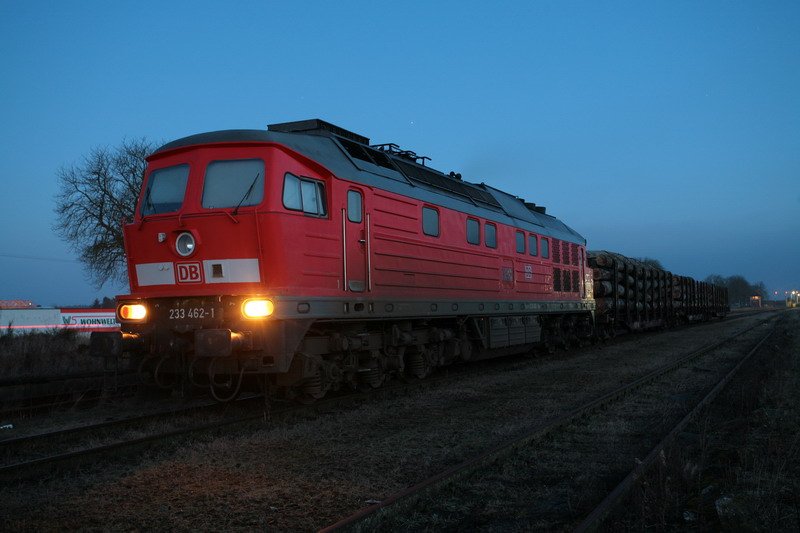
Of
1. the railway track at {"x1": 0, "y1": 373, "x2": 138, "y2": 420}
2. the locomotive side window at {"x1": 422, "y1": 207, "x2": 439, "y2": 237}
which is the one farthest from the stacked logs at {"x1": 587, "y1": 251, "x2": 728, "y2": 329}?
the railway track at {"x1": 0, "y1": 373, "x2": 138, "y2": 420}

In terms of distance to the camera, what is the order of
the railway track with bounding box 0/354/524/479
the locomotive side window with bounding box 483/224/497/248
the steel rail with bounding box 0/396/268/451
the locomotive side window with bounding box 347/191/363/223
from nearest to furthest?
1. the railway track with bounding box 0/354/524/479
2. the steel rail with bounding box 0/396/268/451
3. the locomotive side window with bounding box 347/191/363/223
4. the locomotive side window with bounding box 483/224/497/248

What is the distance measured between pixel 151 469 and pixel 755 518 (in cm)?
534

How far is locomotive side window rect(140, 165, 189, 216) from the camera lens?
8.86 m

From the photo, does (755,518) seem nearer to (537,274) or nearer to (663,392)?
(663,392)

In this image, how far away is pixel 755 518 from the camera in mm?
4379

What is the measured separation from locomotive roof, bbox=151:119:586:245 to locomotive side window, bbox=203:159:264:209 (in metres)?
0.36

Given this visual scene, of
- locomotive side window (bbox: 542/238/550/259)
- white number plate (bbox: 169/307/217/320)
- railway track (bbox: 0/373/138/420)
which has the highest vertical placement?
locomotive side window (bbox: 542/238/550/259)

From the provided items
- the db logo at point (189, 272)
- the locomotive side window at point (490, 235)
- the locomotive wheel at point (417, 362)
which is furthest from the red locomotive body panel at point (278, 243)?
the locomotive side window at point (490, 235)

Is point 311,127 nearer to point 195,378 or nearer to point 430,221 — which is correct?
point 430,221

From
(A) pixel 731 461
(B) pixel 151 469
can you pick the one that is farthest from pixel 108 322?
(A) pixel 731 461

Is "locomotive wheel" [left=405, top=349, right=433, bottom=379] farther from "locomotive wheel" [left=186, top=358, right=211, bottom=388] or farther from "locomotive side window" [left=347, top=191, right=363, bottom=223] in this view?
"locomotive wheel" [left=186, top=358, right=211, bottom=388]

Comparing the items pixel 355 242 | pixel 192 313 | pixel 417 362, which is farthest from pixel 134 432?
pixel 417 362

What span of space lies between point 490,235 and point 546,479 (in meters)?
9.10

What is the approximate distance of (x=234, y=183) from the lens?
8578 millimetres
